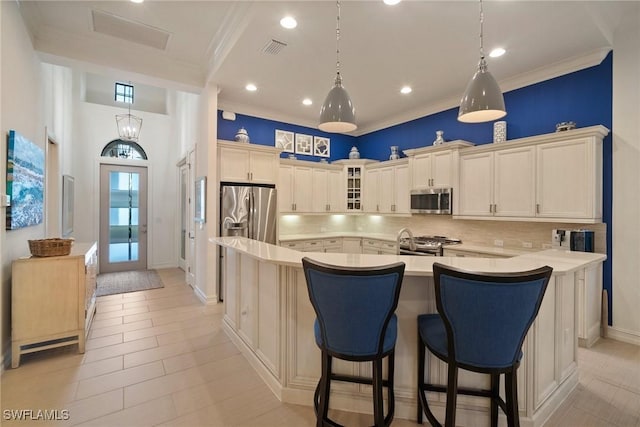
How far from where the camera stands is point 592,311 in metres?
3.10

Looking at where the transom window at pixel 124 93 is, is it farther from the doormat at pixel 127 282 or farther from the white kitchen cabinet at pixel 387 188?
the white kitchen cabinet at pixel 387 188

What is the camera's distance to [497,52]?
131 inches

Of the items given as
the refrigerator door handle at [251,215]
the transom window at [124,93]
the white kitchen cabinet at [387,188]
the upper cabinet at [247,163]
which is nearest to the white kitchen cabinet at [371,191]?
the white kitchen cabinet at [387,188]

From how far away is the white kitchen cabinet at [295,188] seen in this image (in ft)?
17.6

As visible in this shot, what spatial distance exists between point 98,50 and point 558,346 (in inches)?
217

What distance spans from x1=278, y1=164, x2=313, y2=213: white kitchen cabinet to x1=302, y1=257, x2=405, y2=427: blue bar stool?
3.69 meters

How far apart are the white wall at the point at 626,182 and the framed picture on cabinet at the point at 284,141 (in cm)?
463

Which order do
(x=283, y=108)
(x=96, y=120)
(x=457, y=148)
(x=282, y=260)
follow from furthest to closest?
(x=96, y=120) → (x=283, y=108) → (x=457, y=148) → (x=282, y=260)

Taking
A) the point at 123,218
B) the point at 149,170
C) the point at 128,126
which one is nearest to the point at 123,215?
the point at 123,218

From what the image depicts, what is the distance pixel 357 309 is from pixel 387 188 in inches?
164

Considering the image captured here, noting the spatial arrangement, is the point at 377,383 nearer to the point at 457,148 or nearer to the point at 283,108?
the point at 457,148

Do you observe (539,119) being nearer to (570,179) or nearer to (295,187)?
(570,179)

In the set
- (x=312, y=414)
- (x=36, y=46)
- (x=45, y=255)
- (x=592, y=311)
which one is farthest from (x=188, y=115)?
(x=592, y=311)

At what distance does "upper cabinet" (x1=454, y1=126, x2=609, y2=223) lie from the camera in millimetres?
3133
